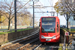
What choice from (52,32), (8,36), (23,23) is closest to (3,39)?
(8,36)

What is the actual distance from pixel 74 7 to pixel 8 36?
13362 millimetres

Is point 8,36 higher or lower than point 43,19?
lower

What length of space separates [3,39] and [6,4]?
15.0 meters

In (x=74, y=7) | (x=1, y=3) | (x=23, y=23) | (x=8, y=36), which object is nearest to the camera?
(x=8, y=36)

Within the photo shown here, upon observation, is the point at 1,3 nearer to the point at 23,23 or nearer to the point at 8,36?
the point at 8,36

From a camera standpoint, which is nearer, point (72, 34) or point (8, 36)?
point (72, 34)

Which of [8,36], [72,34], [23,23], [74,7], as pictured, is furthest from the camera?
[23,23]

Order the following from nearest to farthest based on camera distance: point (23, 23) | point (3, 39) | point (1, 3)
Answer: point (3, 39)
point (1, 3)
point (23, 23)

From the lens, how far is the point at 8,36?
19156 mm

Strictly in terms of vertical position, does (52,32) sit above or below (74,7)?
below

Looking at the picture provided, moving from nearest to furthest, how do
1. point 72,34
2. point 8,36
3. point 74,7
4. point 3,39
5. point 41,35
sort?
1. point 72,34
2. point 41,35
3. point 3,39
4. point 8,36
5. point 74,7

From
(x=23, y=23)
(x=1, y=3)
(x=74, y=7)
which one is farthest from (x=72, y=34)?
(x=23, y=23)

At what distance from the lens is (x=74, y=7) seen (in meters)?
25.0

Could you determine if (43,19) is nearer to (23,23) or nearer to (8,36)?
(8,36)
